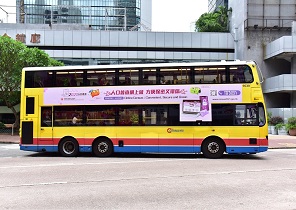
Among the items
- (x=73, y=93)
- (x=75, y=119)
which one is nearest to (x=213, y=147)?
(x=75, y=119)

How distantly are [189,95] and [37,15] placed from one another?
109230mm

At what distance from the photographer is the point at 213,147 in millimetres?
14992

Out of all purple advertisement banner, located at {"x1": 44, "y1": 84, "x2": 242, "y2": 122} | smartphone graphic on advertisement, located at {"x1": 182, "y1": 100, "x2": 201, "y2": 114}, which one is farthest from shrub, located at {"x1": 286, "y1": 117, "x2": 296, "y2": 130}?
smartphone graphic on advertisement, located at {"x1": 182, "y1": 100, "x2": 201, "y2": 114}

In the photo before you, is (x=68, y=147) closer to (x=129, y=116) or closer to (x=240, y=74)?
(x=129, y=116)

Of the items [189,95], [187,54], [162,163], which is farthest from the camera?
[187,54]

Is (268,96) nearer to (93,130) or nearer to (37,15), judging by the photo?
(93,130)

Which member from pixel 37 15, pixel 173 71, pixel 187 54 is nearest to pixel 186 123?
pixel 173 71

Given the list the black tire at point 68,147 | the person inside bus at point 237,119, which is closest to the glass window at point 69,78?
the black tire at point 68,147

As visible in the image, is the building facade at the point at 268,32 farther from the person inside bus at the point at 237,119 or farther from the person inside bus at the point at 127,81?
the person inside bus at the point at 127,81

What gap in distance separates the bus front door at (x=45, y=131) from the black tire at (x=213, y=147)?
650cm

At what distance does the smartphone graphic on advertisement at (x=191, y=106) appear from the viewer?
49.1ft

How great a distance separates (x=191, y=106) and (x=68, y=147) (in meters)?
5.65

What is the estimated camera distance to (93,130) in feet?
51.2

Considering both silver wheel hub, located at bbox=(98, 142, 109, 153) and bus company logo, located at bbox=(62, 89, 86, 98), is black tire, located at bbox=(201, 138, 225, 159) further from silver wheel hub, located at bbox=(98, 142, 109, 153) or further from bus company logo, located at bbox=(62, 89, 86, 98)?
bus company logo, located at bbox=(62, 89, 86, 98)
